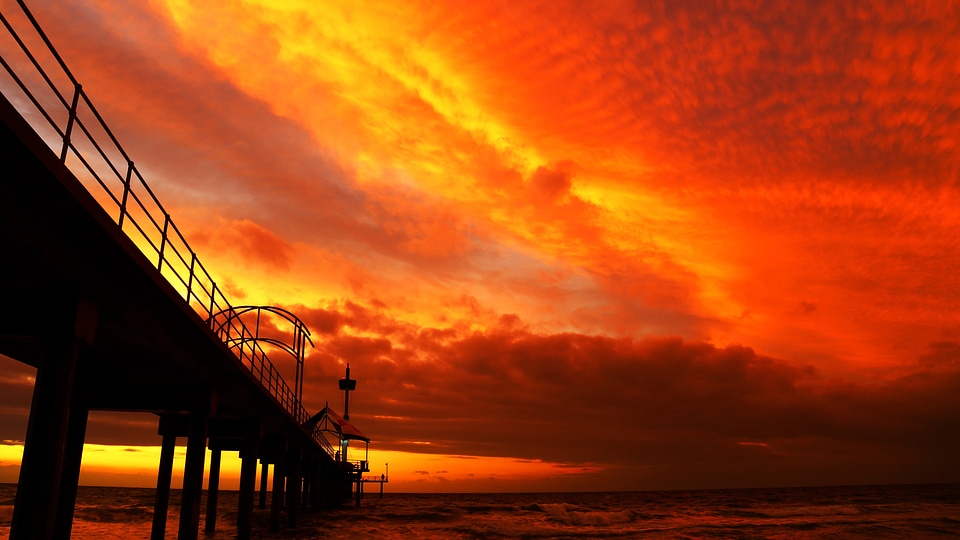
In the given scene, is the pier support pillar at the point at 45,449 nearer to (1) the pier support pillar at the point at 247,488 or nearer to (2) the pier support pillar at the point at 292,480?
(1) the pier support pillar at the point at 247,488

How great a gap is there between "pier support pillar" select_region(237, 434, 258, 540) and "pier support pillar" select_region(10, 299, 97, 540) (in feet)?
59.3

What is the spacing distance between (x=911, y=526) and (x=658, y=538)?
22.0 meters

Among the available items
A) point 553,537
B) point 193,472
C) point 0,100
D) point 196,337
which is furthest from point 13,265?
point 553,537

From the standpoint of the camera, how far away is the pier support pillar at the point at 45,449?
413 inches

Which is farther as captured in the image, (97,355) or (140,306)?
(97,355)

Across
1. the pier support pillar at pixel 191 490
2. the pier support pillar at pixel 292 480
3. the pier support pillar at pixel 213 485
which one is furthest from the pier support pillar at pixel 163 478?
the pier support pillar at pixel 292 480

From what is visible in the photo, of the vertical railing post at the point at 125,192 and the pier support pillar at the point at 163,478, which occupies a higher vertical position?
the vertical railing post at the point at 125,192

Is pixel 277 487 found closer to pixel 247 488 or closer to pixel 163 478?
pixel 247 488

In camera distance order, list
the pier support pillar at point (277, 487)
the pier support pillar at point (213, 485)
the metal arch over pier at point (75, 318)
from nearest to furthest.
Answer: the metal arch over pier at point (75, 318) → the pier support pillar at point (213, 485) → the pier support pillar at point (277, 487)

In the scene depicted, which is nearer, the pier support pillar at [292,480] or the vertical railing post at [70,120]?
the vertical railing post at [70,120]

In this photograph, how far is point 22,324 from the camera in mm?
11750

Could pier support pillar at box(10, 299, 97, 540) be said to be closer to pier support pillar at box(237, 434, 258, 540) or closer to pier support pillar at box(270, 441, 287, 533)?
pier support pillar at box(237, 434, 258, 540)

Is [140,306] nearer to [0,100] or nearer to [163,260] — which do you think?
[163,260]

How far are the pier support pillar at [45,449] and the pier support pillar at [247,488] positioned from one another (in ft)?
59.3
